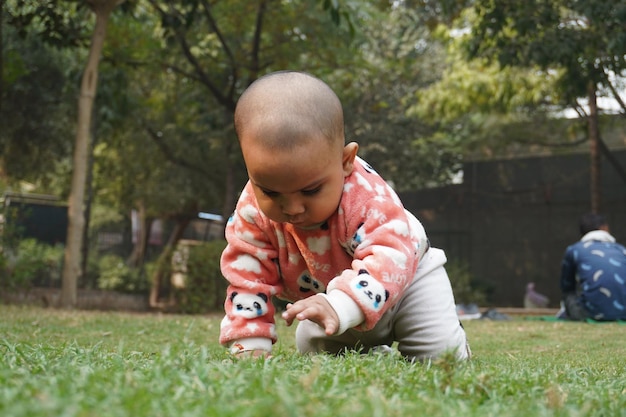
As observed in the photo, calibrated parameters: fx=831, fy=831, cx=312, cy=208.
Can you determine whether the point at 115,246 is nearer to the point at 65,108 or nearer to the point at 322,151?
the point at 65,108

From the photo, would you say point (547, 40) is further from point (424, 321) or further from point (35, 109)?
point (35, 109)

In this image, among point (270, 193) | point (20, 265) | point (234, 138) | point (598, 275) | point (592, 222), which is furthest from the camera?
point (234, 138)

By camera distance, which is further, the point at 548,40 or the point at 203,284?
the point at 203,284

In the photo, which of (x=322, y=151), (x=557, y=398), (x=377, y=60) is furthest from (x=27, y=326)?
(x=377, y=60)

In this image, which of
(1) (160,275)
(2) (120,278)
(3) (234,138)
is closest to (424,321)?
(1) (160,275)

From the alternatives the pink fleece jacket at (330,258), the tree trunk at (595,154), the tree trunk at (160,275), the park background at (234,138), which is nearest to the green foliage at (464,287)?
the park background at (234,138)

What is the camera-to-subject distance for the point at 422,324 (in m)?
3.42

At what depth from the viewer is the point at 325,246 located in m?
3.29

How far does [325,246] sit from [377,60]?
1650 cm

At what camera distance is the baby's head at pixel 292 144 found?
274 cm

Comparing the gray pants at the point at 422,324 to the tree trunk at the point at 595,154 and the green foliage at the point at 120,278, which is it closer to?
the tree trunk at the point at 595,154

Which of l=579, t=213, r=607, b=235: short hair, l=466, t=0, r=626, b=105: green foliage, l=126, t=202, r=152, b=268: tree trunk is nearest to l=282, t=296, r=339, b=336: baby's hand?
l=579, t=213, r=607, b=235: short hair

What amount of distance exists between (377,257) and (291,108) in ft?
2.06

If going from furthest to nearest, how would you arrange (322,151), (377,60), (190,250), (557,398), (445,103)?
(377,60)
(445,103)
(190,250)
(322,151)
(557,398)
